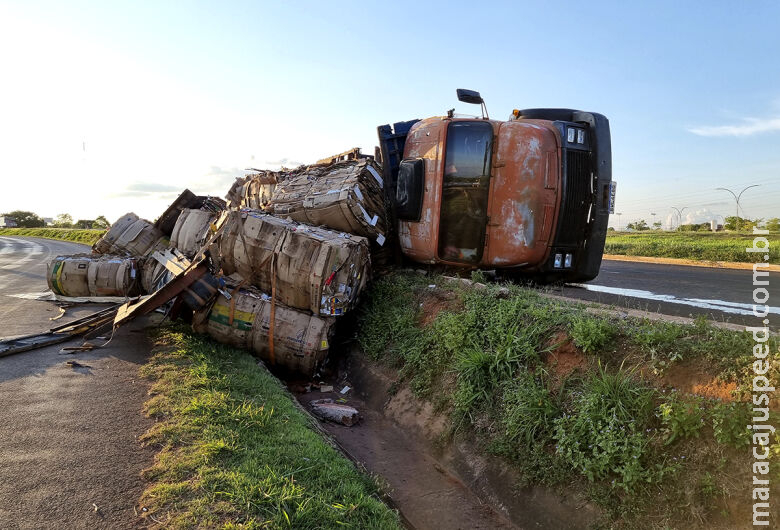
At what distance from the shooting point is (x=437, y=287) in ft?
20.6

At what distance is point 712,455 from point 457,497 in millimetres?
1909

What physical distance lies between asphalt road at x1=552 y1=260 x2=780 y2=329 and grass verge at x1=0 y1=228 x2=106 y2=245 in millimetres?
33291

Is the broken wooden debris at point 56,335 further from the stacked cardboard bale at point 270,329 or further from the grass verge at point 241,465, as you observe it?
the grass verge at point 241,465

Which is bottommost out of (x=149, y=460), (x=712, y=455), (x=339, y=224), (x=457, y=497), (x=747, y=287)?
(x=457, y=497)

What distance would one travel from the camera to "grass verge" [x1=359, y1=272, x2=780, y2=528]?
289cm

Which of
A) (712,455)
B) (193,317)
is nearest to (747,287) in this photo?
(712,455)

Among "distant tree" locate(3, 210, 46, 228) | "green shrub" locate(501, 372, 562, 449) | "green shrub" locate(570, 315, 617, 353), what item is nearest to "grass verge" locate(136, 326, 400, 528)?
"green shrub" locate(501, 372, 562, 449)

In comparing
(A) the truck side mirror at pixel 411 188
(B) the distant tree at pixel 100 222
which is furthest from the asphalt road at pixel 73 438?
(B) the distant tree at pixel 100 222

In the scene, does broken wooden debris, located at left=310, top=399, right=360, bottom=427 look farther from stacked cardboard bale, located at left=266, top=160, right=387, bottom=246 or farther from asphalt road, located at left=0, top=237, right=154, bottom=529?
stacked cardboard bale, located at left=266, top=160, right=387, bottom=246

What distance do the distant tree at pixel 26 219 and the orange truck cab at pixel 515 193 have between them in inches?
2612

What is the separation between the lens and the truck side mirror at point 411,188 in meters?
6.54

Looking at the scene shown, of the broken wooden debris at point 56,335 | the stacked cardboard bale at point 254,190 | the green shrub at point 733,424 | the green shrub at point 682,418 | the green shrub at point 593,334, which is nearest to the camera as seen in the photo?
the green shrub at point 733,424

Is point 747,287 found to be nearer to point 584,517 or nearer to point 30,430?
point 584,517

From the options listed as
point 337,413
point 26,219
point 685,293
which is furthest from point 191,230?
point 26,219
